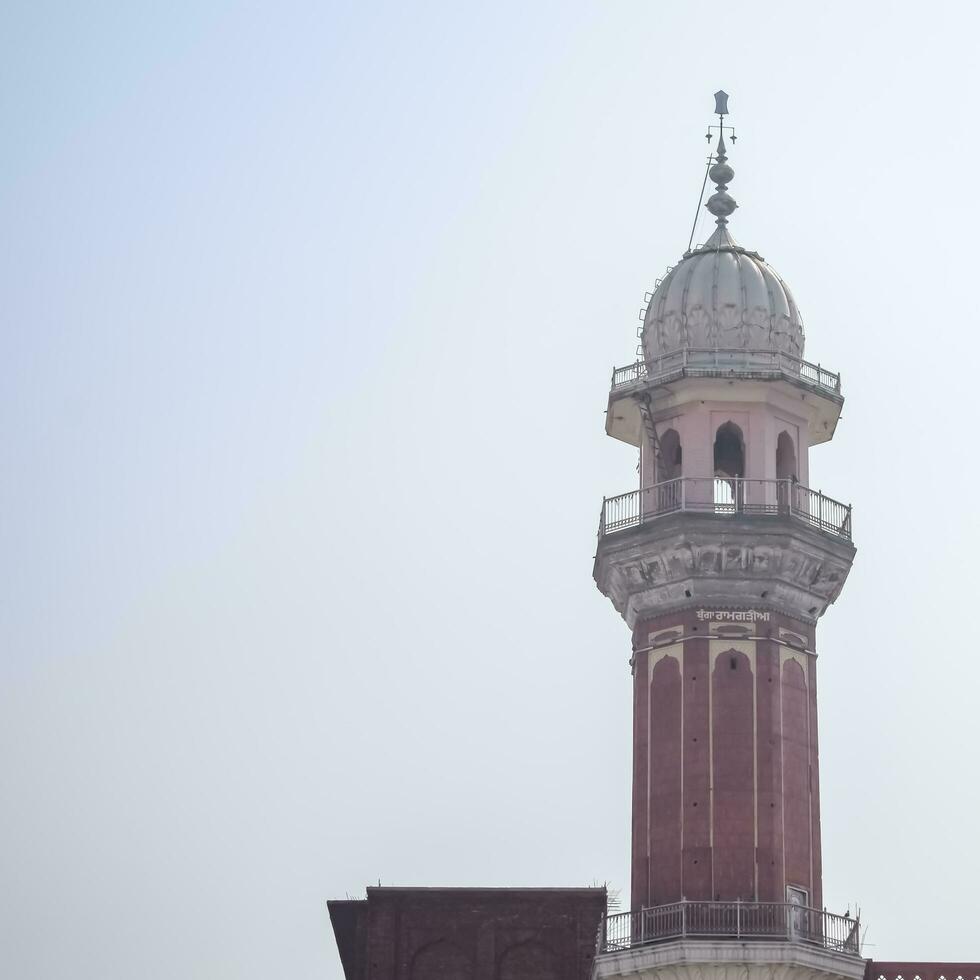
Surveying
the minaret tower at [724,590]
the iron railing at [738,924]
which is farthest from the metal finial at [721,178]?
the iron railing at [738,924]

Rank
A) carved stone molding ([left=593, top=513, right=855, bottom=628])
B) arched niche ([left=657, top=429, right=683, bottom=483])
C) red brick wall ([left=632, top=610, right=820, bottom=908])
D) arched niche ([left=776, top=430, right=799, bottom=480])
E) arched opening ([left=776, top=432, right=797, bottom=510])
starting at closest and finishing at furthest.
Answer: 1. red brick wall ([left=632, top=610, right=820, bottom=908])
2. carved stone molding ([left=593, top=513, right=855, bottom=628])
3. arched opening ([left=776, top=432, right=797, bottom=510])
4. arched niche ([left=776, top=430, right=799, bottom=480])
5. arched niche ([left=657, top=429, right=683, bottom=483])

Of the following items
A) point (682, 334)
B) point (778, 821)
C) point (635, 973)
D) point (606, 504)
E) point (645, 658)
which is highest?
point (682, 334)

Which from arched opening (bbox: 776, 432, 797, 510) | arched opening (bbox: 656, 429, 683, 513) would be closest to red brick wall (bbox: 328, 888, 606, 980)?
arched opening (bbox: 656, 429, 683, 513)

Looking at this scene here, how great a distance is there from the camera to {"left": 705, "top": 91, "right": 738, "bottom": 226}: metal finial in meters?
62.4

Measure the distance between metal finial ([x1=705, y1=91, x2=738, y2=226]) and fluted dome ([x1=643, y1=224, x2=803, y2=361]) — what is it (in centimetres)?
107

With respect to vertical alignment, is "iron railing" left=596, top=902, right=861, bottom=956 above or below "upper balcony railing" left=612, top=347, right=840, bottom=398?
below

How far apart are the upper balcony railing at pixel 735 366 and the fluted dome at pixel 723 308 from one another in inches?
11.6

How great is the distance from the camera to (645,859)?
56469 millimetres

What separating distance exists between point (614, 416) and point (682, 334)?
273cm

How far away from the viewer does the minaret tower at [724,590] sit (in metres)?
55.4

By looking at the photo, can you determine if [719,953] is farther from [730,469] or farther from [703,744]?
[730,469]

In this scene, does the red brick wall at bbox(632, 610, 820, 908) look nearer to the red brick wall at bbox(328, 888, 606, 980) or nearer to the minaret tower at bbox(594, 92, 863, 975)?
the minaret tower at bbox(594, 92, 863, 975)

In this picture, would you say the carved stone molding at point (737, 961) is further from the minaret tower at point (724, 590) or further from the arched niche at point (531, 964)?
the arched niche at point (531, 964)

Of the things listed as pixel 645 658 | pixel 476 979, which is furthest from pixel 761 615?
pixel 476 979
